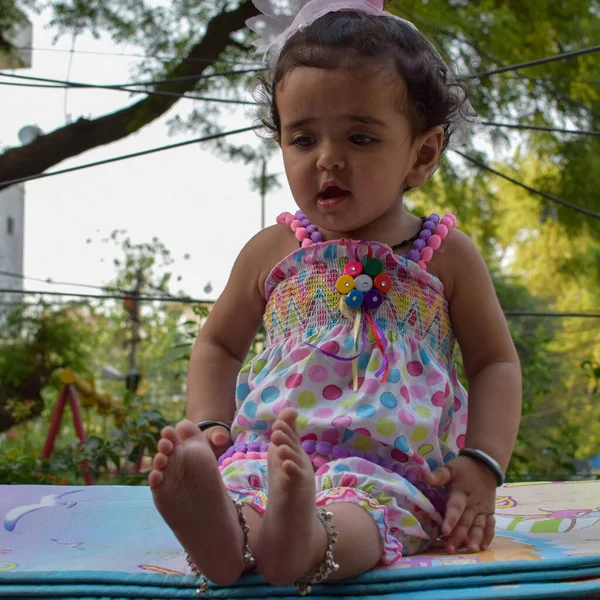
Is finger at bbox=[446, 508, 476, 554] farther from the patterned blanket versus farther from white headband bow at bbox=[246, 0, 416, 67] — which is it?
white headband bow at bbox=[246, 0, 416, 67]

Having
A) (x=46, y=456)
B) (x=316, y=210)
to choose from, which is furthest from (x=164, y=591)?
(x=46, y=456)

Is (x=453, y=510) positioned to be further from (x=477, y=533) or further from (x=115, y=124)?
(x=115, y=124)

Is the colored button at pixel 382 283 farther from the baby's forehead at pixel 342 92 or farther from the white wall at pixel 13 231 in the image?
the white wall at pixel 13 231

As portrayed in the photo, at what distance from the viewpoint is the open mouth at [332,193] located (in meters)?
1.23

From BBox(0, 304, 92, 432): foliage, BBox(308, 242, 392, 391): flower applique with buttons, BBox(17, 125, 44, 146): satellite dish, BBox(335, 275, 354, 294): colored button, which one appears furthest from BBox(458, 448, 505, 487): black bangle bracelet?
BBox(0, 304, 92, 432): foliage

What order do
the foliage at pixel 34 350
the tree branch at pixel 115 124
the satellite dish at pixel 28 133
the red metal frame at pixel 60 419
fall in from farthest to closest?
the foliage at pixel 34 350 < the satellite dish at pixel 28 133 < the tree branch at pixel 115 124 < the red metal frame at pixel 60 419

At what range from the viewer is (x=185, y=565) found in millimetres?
1026

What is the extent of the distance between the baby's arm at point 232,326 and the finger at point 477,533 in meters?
0.44

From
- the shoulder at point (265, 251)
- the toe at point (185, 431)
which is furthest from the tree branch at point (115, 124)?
the toe at point (185, 431)

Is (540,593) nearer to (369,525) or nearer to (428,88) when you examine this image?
(369,525)

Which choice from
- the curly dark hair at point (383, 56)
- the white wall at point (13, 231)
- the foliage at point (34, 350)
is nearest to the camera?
the curly dark hair at point (383, 56)

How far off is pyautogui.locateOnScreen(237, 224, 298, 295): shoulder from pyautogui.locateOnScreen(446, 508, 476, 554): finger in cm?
50

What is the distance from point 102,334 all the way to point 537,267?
26.3 ft

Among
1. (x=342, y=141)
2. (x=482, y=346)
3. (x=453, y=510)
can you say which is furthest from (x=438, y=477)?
(x=342, y=141)
